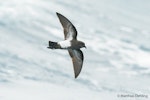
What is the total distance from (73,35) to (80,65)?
4.43 ft

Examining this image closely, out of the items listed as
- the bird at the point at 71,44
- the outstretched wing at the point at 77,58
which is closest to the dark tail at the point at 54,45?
the bird at the point at 71,44

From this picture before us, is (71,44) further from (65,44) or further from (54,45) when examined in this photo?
(54,45)

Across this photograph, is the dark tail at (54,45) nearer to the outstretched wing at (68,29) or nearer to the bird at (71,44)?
the bird at (71,44)

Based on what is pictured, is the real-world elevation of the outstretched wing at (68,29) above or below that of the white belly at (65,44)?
above

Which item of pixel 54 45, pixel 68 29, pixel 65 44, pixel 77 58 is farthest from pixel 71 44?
pixel 77 58

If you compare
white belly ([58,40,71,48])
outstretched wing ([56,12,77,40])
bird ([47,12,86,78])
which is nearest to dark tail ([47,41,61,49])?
bird ([47,12,86,78])

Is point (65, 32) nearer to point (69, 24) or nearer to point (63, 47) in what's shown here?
point (69, 24)

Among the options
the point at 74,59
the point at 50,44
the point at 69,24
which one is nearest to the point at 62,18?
the point at 69,24

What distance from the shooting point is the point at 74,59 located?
34.6 feet

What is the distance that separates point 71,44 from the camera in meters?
9.58

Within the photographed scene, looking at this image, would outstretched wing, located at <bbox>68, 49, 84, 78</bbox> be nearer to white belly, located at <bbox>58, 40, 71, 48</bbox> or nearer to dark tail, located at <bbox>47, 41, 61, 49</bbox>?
white belly, located at <bbox>58, 40, 71, 48</bbox>

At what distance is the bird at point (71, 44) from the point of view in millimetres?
9383

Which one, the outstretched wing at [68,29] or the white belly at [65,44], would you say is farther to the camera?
the outstretched wing at [68,29]

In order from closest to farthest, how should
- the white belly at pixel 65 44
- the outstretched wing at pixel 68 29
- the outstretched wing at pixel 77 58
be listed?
the white belly at pixel 65 44 → the outstretched wing at pixel 68 29 → the outstretched wing at pixel 77 58
